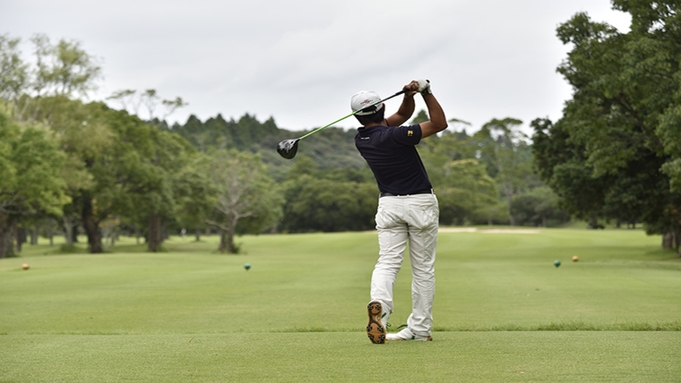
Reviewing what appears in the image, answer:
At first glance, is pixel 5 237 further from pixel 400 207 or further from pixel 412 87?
pixel 412 87

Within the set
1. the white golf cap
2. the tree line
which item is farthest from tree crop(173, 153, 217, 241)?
the white golf cap

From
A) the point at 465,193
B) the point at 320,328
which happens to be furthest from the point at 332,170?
the point at 320,328

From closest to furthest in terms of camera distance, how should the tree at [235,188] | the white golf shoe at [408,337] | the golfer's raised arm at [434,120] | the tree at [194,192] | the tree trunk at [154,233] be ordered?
the golfer's raised arm at [434,120], the white golf shoe at [408,337], the tree at [235,188], the tree at [194,192], the tree trunk at [154,233]

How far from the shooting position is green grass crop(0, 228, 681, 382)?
5.76 m

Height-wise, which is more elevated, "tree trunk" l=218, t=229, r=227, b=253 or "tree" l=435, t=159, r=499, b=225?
"tree" l=435, t=159, r=499, b=225

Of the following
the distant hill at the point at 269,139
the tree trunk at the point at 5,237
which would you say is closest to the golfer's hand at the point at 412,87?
the tree trunk at the point at 5,237

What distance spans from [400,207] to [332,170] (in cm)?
10427

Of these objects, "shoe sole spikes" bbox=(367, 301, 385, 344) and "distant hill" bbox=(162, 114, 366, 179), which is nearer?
"shoe sole spikes" bbox=(367, 301, 385, 344)

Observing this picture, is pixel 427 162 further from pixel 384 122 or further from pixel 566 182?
pixel 384 122

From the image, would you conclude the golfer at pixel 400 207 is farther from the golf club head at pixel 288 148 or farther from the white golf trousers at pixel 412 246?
the golf club head at pixel 288 148

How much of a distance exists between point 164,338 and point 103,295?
10.2m

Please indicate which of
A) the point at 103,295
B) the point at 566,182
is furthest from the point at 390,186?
the point at 566,182

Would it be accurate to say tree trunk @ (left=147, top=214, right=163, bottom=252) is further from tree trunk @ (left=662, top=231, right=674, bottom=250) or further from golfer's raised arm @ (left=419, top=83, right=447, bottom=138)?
golfer's raised arm @ (left=419, top=83, right=447, bottom=138)

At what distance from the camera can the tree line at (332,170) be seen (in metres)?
27.1
